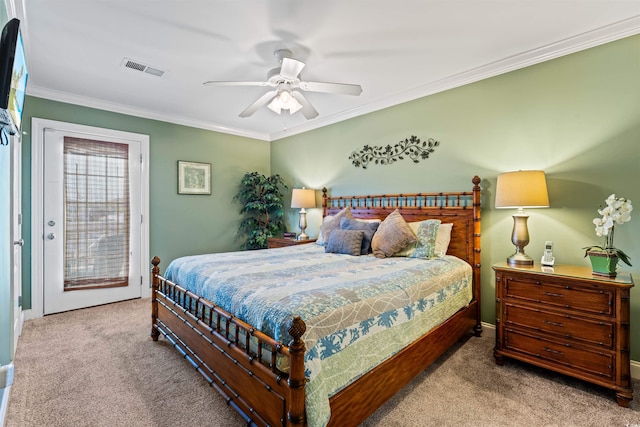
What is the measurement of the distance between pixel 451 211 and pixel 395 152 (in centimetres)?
106

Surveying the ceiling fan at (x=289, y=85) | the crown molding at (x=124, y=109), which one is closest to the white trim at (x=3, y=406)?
the ceiling fan at (x=289, y=85)

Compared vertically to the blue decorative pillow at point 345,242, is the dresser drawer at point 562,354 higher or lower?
lower

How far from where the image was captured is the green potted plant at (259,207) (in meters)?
5.22

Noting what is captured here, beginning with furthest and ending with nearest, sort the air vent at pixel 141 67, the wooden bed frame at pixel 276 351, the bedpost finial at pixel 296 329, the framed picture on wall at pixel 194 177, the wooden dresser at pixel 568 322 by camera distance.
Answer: the framed picture on wall at pixel 194 177 → the air vent at pixel 141 67 → the wooden dresser at pixel 568 322 → the wooden bed frame at pixel 276 351 → the bedpost finial at pixel 296 329

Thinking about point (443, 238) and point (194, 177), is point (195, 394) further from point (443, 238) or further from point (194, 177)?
point (194, 177)

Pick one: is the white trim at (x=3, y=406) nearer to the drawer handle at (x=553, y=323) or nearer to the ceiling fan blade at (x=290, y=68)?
the ceiling fan blade at (x=290, y=68)

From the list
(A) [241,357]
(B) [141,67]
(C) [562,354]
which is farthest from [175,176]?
(C) [562,354]

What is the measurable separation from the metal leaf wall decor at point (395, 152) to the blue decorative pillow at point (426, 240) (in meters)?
0.92

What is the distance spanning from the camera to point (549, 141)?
8.79 feet

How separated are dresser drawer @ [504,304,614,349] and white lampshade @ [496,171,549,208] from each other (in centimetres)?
84

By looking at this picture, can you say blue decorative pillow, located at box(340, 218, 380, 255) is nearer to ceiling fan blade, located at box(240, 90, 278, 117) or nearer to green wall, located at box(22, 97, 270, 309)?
ceiling fan blade, located at box(240, 90, 278, 117)

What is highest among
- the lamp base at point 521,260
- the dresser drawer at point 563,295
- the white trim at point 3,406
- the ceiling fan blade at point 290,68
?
the ceiling fan blade at point 290,68

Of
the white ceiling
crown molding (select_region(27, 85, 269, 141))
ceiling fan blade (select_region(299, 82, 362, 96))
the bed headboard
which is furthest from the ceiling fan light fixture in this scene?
crown molding (select_region(27, 85, 269, 141))

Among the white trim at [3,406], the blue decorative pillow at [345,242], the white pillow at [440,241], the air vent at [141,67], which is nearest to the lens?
the white trim at [3,406]
